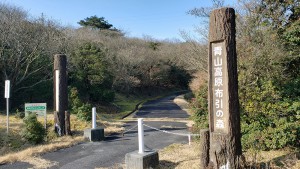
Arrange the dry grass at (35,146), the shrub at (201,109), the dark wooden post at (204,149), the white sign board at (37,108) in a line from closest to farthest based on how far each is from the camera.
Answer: the dark wooden post at (204,149) < the dry grass at (35,146) < the shrub at (201,109) < the white sign board at (37,108)

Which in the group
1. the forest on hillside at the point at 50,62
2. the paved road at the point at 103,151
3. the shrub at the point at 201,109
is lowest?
the paved road at the point at 103,151

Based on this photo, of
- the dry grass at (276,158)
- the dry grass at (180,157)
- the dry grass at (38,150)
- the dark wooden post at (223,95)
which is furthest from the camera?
the dry grass at (38,150)

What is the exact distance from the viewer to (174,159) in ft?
21.6

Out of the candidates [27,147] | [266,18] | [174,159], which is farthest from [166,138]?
[266,18]

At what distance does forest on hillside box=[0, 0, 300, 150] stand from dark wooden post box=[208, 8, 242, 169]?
1.21 meters

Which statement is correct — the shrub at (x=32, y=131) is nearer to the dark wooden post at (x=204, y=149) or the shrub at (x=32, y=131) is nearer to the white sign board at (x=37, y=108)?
the white sign board at (x=37, y=108)

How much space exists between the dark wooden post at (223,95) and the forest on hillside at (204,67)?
1207 millimetres

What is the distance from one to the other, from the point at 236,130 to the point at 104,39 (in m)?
34.3

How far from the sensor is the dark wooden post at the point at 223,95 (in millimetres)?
4926

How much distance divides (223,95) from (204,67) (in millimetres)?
8813

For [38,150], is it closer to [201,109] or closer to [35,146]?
[35,146]

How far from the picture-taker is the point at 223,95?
16.5ft

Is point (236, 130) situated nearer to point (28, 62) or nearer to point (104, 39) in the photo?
point (28, 62)

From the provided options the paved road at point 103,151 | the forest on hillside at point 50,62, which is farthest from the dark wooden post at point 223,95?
the forest on hillside at point 50,62
